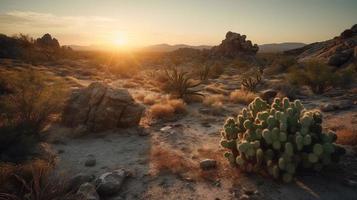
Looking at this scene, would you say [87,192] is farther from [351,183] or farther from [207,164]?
[351,183]

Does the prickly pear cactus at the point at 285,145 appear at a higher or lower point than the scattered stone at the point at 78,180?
higher

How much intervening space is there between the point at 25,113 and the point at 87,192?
16.7ft

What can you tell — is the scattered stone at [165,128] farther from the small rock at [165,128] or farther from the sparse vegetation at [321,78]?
the sparse vegetation at [321,78]

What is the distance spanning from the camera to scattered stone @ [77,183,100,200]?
482 centimetres

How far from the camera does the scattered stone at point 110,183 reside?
5.28 m

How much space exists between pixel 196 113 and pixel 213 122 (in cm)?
125

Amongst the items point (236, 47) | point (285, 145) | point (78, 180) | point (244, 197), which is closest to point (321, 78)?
point (285, 145)

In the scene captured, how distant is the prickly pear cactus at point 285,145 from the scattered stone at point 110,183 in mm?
2275

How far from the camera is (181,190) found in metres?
5.42

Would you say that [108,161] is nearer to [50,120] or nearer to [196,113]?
[50,120]

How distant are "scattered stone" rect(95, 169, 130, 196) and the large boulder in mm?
3625

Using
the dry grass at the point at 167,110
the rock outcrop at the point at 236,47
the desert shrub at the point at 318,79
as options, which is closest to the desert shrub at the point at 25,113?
the dry grass at the point at 167,110

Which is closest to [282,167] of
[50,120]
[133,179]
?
[133,179]

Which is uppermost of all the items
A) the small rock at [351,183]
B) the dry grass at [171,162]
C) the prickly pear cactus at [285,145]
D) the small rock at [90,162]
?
the prickly pear cactus at [285,145]
